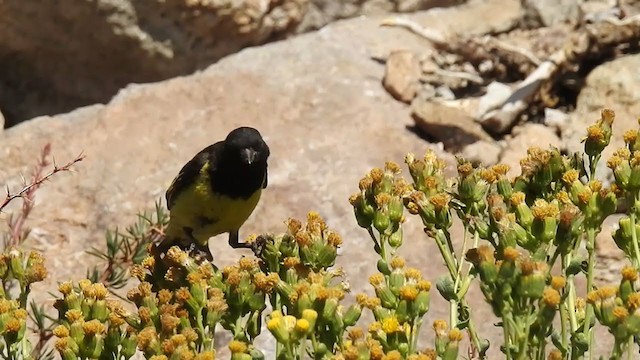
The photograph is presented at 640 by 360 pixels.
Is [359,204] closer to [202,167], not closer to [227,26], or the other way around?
[202,167]

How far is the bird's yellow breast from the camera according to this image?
17.0 ft

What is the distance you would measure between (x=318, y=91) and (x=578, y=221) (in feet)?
12.8

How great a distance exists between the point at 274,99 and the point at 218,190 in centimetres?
145

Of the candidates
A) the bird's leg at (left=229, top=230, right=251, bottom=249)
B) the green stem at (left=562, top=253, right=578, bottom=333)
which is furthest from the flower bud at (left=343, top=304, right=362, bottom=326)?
the bird's leg at (left=229, top=230, right=251, bottom=249)

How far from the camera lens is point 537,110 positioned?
20.7 ft

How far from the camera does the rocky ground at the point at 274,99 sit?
5.87 meters

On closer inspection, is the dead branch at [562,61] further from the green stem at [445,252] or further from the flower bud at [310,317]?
the flower bud at [310,317]

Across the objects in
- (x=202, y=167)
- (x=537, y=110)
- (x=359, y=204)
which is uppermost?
(x=359, y=204)

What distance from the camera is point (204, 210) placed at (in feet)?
17.3

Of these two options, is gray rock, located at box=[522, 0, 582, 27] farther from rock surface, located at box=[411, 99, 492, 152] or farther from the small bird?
the small bird

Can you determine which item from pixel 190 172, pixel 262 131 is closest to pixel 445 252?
pixel 190 172

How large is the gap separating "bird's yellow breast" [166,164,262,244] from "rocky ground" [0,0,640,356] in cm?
51

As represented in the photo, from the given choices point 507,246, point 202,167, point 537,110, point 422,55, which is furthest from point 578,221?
point 422,55

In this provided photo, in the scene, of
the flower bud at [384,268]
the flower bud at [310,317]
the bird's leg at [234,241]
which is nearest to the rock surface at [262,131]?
the bird's leg at [234,241]
